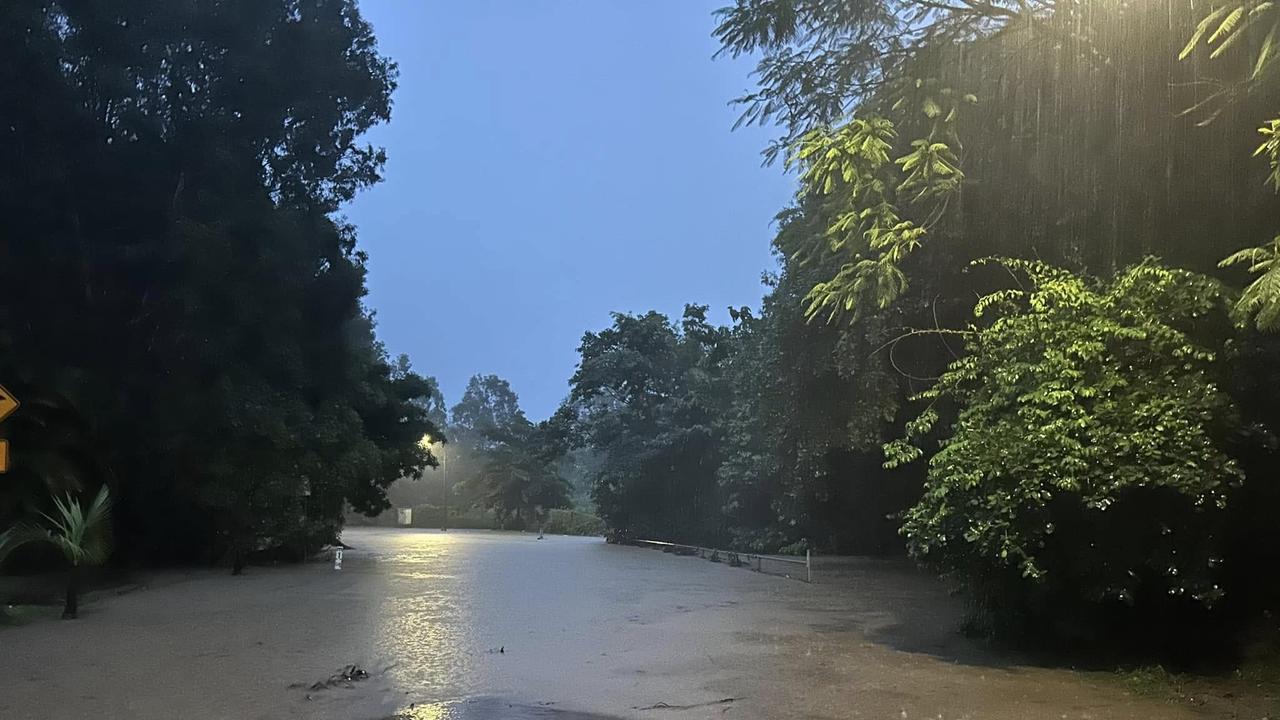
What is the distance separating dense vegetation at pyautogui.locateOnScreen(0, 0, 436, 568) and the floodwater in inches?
159

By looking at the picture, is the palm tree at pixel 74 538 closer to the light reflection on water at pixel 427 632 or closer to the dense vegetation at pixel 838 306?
the light reflection on water at pixel 427 632

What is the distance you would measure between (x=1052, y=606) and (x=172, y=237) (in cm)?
1820

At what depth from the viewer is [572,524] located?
62.0m

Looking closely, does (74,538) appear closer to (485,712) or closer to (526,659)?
(526,659)

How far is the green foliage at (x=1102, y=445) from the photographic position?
27.4 feet

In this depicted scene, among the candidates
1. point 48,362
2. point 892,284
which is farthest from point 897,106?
point 48,362

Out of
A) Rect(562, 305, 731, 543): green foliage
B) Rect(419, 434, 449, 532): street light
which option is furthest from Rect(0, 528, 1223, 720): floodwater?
Rect(419, 434, 449, 532): street light

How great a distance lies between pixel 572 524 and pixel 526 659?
52.2 meters

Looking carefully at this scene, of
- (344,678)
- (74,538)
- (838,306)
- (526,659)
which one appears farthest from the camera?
(74,538)

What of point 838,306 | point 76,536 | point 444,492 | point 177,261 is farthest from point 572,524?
point 838,306

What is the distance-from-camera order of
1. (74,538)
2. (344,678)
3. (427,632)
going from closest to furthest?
(344,678) < (427,632) < (74,538)

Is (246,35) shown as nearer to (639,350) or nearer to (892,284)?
(892,284)

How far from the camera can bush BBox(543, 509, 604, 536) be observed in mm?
60906

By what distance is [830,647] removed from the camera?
11.4m
